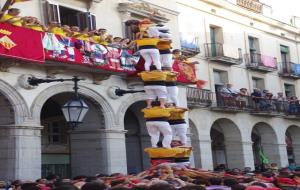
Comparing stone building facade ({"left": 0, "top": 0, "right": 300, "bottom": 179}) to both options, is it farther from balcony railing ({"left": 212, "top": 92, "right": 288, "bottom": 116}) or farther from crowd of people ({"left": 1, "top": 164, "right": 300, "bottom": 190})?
crowd of people ({"left": 1, "top": 164, "right": 300, "bottom": 190})

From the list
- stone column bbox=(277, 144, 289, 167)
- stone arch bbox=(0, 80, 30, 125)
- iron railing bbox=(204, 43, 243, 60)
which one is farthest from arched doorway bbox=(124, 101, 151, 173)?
stone column bbox=(277, 144, 289, 167)

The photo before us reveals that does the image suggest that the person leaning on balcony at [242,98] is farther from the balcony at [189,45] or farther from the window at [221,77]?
the balcony at [189,45]

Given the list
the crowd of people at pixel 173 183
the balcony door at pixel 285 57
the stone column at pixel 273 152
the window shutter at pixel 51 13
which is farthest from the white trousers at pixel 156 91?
the balcony door at pixel 285 57

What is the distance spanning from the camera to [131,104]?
18891 millimetres

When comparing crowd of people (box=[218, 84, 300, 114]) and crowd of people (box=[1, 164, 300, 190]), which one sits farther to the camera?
crowd of people (box=[218, 84, 300, 114])

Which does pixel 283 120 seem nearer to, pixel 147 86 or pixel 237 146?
pixel 237 146

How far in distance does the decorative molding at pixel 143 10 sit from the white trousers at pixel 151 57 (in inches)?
277

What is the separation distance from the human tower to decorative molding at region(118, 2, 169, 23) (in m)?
6.31

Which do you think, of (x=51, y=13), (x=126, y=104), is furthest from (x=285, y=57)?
(x=51, y=13)

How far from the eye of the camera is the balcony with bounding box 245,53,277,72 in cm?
2921

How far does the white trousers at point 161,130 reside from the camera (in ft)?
41.0

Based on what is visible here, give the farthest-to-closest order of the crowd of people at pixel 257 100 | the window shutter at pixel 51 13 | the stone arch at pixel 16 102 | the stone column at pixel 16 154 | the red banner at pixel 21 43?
the crowd of people at pixel 257 100
the window shutter at pixel 51 13
the stone arch at pixel 16 102
the stone column at pixel 16 154
the red banner at pixel 21 43

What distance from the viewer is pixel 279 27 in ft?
109

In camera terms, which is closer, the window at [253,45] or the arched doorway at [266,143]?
the arched doorway at [266,143]
